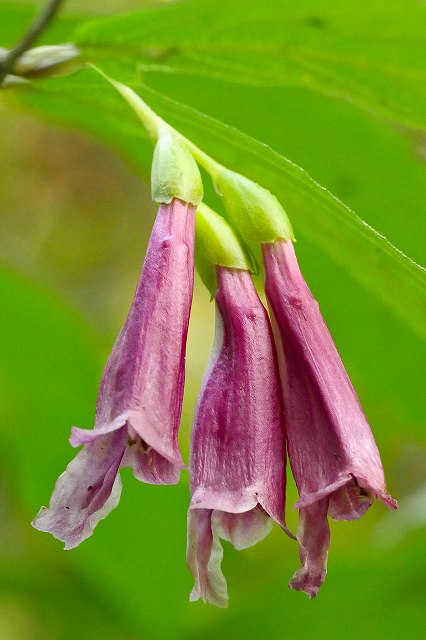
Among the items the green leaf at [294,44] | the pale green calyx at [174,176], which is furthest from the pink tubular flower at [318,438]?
the green leaf at [294,44]

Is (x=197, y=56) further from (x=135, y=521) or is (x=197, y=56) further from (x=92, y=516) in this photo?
(x=135, y=521)

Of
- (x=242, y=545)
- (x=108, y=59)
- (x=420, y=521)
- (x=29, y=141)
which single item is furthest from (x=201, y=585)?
(x=29, y=141)

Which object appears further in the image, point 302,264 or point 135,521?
point 135,521

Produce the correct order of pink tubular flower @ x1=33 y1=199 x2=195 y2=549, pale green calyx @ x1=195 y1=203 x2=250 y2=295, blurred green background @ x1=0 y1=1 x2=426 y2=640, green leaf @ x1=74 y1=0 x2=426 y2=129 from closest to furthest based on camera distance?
pink tubular flower @ x1=33 y1=199 x2=195 y2=549, pale green calyx @ x1=195 y1=203 x2=250 y2=295, green leaf @ x1=74 y1=0 x2=426 y2=129, blurred green background @ x1=0 y1=1 x2=426 y2=640

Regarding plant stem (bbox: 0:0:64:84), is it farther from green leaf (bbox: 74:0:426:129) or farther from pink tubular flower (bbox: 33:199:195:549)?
pink tubular flower (bbox: 33:199:195:549)

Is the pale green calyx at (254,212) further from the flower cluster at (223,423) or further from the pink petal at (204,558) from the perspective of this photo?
the pink petal at (204,558)

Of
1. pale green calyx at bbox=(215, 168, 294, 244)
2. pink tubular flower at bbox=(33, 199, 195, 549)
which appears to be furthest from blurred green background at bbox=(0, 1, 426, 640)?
pink tubular flower at bbox=(33, 199, 195, 549)
